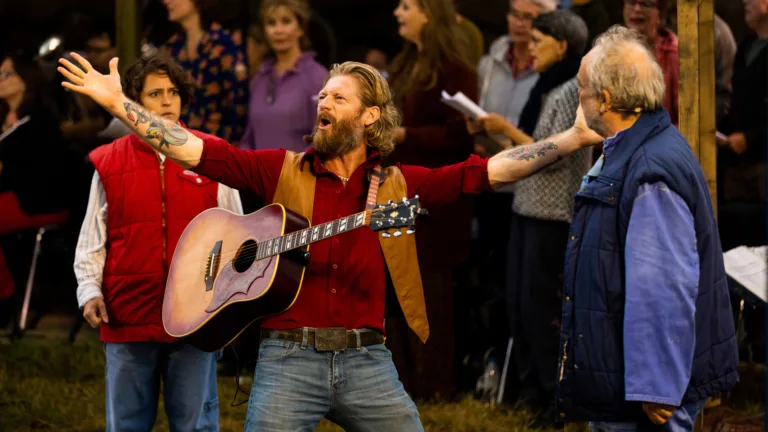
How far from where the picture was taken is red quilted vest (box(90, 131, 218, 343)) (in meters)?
5.07

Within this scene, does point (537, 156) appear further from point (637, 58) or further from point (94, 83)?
point (94, 83)

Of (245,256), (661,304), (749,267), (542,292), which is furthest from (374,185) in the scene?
(749,267)

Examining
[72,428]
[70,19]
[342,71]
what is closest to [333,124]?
[342,71]

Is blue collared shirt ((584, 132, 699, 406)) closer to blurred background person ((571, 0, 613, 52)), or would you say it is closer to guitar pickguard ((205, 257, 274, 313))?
guitar pickguard ((205, 257, 274, 313))

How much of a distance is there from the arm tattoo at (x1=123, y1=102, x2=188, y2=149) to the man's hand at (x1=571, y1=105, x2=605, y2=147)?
137 centimetres

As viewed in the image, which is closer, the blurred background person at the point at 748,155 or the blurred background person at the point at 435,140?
the blurred background person at the point at 748,155

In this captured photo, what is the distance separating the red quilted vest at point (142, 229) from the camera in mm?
5066

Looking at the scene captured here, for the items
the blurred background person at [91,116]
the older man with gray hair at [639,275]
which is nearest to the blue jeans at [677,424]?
the older man with gray hair at [639,275]

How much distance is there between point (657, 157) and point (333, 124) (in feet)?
3.81

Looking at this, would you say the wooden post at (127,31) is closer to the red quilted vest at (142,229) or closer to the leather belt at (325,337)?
the red quilted vest at (142,229)

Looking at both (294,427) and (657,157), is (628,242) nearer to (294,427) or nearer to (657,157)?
(657,157)

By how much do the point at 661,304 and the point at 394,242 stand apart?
39.6 inches

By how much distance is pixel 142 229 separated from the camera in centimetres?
510

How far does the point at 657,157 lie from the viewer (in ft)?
12.8
